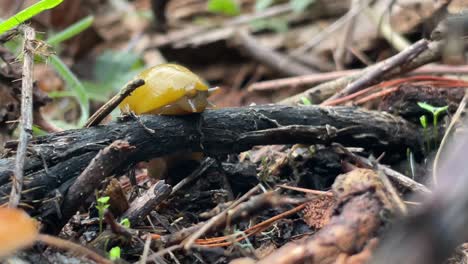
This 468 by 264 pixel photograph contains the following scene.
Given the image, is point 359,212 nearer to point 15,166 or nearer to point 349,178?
point 349,178

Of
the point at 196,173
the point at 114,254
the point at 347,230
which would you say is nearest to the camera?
the point at 347,230

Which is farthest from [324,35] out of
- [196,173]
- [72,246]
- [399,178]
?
[72,246]

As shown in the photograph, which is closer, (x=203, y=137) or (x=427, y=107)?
(x=203, y=137)

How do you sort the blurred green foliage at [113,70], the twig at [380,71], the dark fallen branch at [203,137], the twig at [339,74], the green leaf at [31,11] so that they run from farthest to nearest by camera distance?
1. the blurred green foliage at [113,70]
2. the twig at [339,74]
3. the twig at [380,71]
4. the green leaf at [31,11]
5. the dark fallen branch at [203,137]

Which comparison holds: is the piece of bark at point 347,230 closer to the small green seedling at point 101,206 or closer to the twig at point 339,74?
the small green seedling at point 101,206

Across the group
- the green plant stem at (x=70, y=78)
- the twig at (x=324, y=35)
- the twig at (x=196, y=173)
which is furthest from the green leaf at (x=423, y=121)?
the twig at (x=324, y=35)

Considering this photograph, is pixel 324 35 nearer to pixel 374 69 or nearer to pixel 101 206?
pixel 374 69
